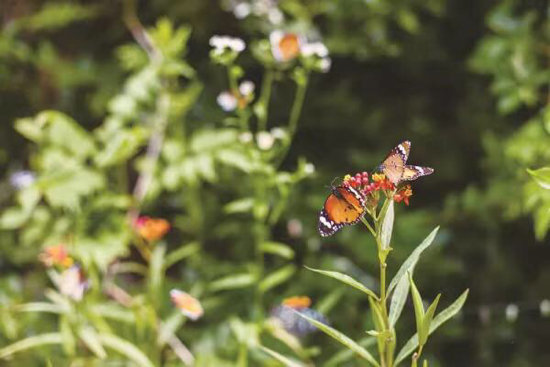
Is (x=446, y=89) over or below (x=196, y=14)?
below

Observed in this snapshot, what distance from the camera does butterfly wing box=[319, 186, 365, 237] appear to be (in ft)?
2.72

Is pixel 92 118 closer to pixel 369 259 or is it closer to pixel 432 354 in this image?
pixel 369 259

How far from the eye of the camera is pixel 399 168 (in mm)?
799

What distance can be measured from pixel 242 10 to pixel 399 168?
1.47 metres

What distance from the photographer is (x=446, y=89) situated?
2205 mm

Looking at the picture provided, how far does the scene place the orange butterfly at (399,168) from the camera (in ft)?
2.60

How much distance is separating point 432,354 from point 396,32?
925 mm

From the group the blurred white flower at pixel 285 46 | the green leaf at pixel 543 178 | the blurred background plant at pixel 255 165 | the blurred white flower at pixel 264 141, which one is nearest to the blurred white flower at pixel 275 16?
the blurred background plant at pixel 255 165

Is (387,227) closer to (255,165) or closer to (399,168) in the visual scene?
(399,168)

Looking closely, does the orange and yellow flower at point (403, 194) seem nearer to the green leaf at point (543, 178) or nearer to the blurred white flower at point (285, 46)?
the green leaf at point (543, 178)

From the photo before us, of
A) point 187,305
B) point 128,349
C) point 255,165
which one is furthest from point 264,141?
point 128,349

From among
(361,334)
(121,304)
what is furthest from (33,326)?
(361,334)

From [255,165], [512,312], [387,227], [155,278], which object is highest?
[387,227]

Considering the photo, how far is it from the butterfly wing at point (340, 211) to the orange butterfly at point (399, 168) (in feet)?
0.16
